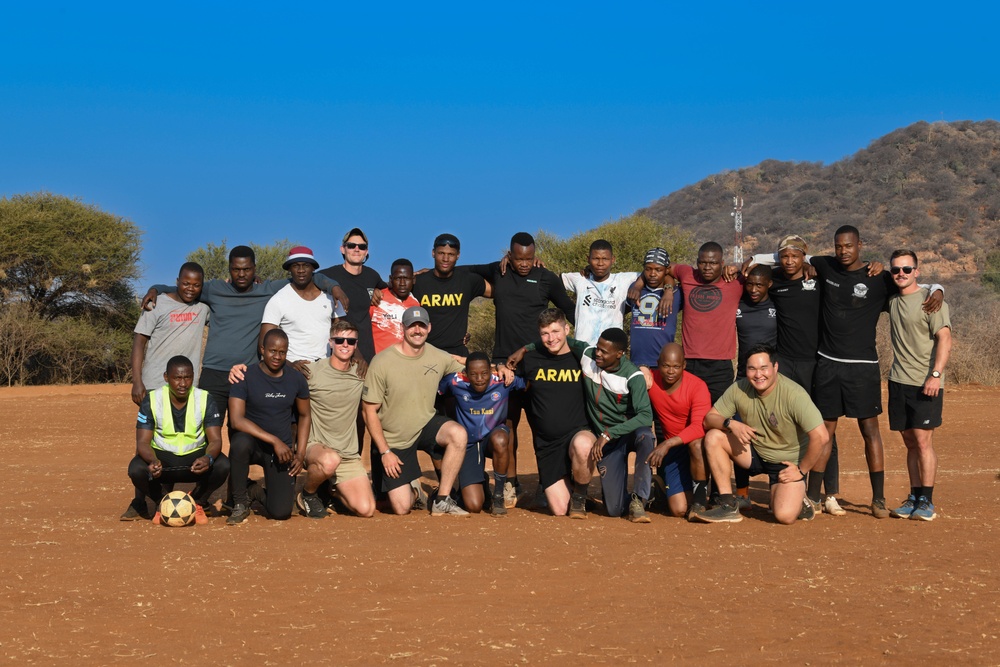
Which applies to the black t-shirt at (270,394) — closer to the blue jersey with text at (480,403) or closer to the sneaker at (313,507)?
the sneaker at (313,507)

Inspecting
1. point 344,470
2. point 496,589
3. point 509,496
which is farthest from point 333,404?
point 496,589

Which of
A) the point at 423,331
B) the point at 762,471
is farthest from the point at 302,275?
the point at 762,471

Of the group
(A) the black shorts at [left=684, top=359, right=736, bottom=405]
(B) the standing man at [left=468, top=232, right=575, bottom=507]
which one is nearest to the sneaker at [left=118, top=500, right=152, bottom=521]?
(B) the standing man at [left=468, top=232, right=575, bottom=507]

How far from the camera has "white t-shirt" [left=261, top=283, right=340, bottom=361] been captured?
8844 mm

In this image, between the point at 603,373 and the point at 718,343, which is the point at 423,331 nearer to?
the point at 603,373

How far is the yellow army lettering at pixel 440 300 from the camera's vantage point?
965 centimetres

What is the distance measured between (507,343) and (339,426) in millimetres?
1786

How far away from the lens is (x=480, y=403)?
9016mm

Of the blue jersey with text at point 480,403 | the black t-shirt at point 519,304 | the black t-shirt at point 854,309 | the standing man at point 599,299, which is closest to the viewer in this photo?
the black t-shirt at point 854,309

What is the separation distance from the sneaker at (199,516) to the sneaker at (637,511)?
348 cm

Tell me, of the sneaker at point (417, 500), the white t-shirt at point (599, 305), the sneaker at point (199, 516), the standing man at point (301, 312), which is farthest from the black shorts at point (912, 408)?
the sneaker at point (199, 516)

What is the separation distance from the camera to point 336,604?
19.5 ft

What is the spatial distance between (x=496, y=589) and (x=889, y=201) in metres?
50.0

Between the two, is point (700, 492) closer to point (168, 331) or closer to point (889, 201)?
point (168, 331)
